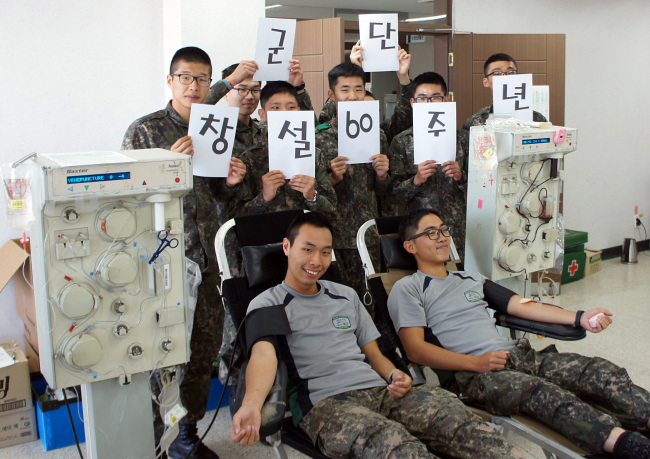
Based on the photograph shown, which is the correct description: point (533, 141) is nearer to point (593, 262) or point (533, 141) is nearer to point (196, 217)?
point (196, 217)

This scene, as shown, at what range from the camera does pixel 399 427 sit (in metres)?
2.04

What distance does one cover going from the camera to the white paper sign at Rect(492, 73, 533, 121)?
3.38 metres

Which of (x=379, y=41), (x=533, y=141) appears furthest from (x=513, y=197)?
(x=379, y=41)

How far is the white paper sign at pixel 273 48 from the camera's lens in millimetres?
3078

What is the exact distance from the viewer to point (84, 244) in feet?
6.36

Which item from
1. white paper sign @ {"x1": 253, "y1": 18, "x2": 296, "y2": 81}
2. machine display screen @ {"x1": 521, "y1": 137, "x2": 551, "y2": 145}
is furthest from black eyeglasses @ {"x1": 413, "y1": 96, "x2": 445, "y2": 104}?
white paper sign @ {"x1": 253, "y1": 18, "x2": 296, "y2": 81}

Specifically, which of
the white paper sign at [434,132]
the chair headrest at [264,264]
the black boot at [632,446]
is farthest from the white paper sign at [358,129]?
the black boot at [632,446]

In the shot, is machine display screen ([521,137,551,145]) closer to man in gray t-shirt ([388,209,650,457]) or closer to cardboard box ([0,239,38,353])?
man in gray t-shirt ([388,209,650,457])

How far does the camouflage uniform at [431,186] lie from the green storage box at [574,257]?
231 cm

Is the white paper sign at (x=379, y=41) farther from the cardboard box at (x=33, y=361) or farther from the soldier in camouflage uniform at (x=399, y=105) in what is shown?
the cardboard box at (x=33, y=361)

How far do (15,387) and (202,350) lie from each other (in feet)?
2.93

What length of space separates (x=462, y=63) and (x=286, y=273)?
3.32 metres

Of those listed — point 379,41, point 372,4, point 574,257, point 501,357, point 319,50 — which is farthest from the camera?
point 372,4

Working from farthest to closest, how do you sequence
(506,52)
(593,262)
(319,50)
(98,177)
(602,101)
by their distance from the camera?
(602,101)
(593,262)
(506,52)
(319,50)
(98,177)
